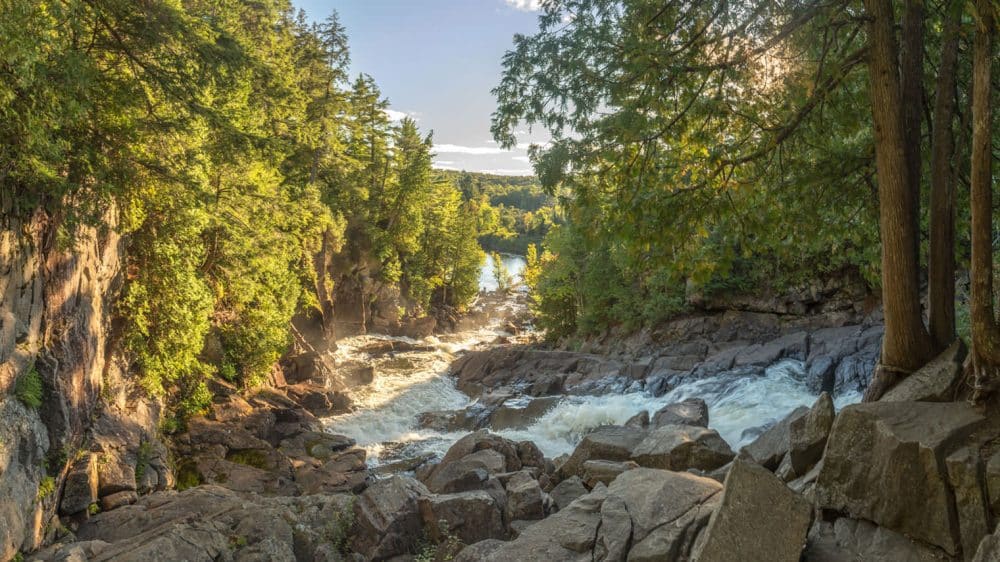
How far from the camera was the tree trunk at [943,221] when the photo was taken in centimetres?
620

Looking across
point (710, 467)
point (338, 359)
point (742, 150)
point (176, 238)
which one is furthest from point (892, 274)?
point (338, 359)

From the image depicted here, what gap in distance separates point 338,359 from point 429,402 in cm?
981

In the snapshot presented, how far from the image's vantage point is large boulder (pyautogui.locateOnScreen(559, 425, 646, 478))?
11172 millimetres

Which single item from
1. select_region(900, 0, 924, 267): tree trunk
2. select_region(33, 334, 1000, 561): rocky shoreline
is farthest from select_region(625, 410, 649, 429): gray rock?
select_region(900, 0, 924, 267): tree trunk

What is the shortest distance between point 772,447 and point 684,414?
609 cm

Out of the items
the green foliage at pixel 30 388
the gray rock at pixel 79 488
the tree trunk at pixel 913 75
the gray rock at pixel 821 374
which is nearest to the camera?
the tree trunk at pixel 913 75

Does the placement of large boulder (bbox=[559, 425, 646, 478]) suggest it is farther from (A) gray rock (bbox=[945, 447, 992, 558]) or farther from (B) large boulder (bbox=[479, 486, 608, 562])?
(A) gray rock (bbox=[945, 447, 992, 558])

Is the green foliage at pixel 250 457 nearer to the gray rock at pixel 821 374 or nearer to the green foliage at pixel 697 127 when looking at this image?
the green foliage at pixel 697 127

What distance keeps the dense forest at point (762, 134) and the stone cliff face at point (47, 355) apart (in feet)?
24.9

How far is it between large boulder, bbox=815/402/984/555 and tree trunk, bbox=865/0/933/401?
1.14 meters

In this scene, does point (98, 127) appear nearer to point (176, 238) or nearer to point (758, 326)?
point (176, 238)

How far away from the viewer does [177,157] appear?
10.5 meters

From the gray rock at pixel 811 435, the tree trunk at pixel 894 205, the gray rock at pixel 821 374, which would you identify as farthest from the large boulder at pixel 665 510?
the gray rock at pixel 821 374

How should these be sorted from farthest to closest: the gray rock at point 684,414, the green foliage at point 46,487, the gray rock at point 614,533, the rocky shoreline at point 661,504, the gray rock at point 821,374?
the gray rock at point 821,374
the gray rock at point 684,414
the green foliage at point 46,487
the gray rock at point 614,533
the rocky shoreline at point 661,504
